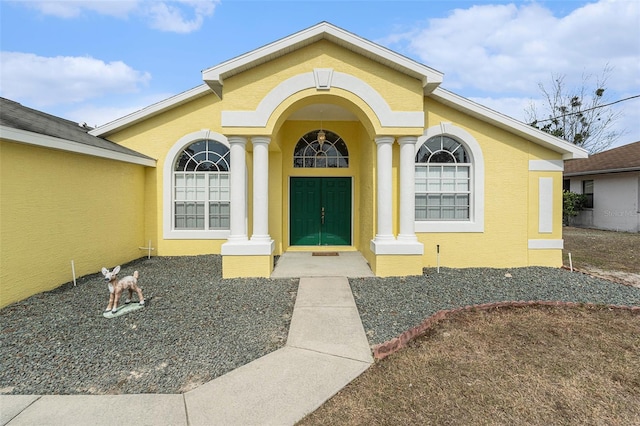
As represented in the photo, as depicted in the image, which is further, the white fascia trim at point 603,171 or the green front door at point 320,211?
the white fascia trim at point 603,171

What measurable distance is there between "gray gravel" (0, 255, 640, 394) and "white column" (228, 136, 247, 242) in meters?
1.08

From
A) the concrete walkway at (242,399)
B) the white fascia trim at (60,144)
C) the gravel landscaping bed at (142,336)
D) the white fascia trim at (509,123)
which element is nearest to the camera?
the concrete walkway at (242,399)

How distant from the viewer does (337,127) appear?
9.77 m

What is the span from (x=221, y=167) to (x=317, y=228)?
3.58 m

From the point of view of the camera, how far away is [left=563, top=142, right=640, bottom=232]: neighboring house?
15289mm

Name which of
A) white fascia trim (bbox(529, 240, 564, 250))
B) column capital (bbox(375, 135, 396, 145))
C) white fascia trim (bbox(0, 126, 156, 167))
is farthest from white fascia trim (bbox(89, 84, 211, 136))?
white fascia trim (bbox(529, 240, 564, 250))

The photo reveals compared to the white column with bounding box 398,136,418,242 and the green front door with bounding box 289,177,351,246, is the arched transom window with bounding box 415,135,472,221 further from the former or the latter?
the green front door with bounding box 289,177,351,246

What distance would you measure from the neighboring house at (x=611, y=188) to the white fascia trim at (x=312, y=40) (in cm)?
1541

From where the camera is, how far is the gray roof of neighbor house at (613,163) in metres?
15.4

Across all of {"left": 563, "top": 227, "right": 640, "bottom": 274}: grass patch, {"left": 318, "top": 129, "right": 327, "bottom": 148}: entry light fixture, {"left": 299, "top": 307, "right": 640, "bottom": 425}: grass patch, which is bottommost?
{"left": 299, "top": 307, "right": 640, "bottom": 425}: grass patch

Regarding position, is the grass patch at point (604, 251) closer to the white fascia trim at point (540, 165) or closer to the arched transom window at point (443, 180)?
the white fascia trim at point (540, 165)

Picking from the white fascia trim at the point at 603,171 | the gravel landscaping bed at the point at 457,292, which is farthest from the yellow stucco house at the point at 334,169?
the white fascia trim at the point at 603,171

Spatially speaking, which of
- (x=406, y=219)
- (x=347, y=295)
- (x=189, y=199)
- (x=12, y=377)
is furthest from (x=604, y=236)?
(x=12, y=377)

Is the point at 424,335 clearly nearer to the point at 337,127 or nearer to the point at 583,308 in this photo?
the point at 583,308
